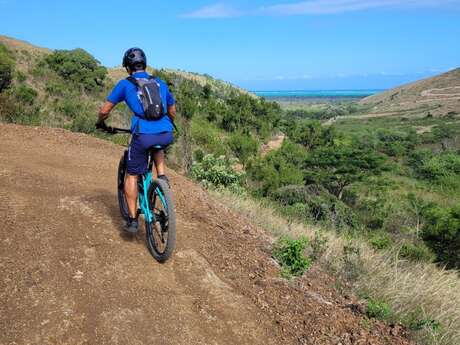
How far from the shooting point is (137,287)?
3.90 m

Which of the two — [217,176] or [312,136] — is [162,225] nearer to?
[217,176]

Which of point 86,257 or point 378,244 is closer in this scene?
point 86,257

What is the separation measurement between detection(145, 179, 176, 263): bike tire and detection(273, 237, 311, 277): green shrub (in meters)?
1.34

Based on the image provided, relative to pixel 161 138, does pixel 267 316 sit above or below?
below

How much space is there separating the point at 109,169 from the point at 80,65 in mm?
31773

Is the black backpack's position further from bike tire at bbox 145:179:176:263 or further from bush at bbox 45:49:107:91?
bush at bbox 45:49:107:91

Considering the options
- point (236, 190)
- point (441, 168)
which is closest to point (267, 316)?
point (236, 190)

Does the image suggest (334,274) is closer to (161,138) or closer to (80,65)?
(161,138)

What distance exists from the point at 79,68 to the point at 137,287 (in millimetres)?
34908

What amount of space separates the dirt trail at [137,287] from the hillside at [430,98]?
13725cm

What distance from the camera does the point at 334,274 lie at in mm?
5273

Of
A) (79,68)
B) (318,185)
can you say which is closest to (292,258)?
(318,185)

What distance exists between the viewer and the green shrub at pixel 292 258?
194 inches

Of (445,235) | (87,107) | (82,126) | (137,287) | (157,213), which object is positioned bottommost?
(445,235)
